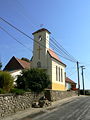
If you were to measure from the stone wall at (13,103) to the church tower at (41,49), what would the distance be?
16135mm

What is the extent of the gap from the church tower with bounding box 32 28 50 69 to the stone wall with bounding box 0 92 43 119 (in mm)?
16135

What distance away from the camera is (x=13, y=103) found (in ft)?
51.3

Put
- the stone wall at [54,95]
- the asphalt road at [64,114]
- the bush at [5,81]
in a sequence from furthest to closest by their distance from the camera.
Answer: the stone wall at [54,95] < the bush at [5,81] < the asphalt road at [64,114]

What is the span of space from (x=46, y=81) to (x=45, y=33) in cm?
1501

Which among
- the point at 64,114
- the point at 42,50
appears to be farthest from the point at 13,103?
the point at 42,50

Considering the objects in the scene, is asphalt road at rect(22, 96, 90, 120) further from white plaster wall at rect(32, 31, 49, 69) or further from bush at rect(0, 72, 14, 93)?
white plaster wall at rect(32, 31, 49, 69)

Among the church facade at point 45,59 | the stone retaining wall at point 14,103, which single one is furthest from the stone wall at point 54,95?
the stone retaining wall at point 14,103

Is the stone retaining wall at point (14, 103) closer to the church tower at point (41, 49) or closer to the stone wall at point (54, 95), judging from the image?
the stone wall at point (54, 95)

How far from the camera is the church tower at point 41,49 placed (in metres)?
35.3

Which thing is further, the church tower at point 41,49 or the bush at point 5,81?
the church tower at point 41,49

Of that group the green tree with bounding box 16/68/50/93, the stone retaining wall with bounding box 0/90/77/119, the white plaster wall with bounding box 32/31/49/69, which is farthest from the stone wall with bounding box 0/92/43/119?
the white plaster wall with bounding box 32/31/49/69

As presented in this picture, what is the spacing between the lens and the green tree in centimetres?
2172

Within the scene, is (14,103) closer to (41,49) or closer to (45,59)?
(45,59)

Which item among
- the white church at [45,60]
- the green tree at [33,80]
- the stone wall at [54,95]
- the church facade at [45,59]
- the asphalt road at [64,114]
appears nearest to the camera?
the asphalt road at [64,114]
